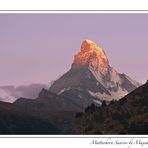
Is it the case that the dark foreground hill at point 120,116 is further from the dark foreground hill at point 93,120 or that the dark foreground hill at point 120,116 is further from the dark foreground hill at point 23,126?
the dark foreground hill at point 23,126

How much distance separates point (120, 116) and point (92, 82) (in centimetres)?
1358

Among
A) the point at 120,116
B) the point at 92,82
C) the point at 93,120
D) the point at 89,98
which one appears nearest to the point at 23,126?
the point at 89,98

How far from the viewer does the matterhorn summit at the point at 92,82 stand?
48097mm

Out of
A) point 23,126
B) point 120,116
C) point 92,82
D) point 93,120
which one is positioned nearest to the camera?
point 23,126

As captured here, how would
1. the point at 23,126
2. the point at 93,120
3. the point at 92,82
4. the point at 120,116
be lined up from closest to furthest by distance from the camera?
the point at 23,126, the point at 92,82, the point at 120,116, the point at 93,120

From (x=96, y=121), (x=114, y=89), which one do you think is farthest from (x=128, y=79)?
(x=96, y=121)

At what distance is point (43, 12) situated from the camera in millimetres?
43094

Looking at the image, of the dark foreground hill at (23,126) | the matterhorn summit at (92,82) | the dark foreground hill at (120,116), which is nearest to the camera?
the matterhorn summit at (92,82)

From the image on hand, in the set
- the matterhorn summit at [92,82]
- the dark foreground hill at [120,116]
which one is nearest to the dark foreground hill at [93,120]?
the dark foreground hill at [120,116]

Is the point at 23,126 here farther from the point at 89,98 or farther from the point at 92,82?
the point at 92,82

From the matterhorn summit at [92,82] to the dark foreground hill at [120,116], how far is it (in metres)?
1.28

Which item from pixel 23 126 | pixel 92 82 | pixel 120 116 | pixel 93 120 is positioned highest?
pixel 92 82

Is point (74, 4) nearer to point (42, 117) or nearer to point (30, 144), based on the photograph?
point (30, 144)

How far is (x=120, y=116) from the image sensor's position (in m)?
71.9
